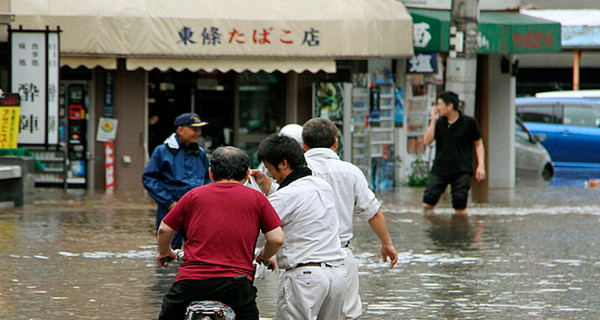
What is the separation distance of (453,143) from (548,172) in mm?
10547

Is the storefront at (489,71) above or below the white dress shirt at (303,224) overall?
above

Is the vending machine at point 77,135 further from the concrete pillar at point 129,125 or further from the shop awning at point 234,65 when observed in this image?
the shop awning at point 234,65

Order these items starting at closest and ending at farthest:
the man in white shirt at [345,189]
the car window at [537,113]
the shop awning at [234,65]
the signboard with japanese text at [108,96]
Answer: the man in white shirt at [345,189], the shop awning at [234,65], the signboard with japanese text at [108,96], the car window at [537,113]

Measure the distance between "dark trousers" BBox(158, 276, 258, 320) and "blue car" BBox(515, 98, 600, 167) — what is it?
69.8 ft

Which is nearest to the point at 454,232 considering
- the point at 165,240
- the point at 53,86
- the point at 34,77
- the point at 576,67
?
the point at 53,86

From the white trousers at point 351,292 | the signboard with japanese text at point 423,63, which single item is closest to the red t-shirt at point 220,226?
the white trousers at point 351,292

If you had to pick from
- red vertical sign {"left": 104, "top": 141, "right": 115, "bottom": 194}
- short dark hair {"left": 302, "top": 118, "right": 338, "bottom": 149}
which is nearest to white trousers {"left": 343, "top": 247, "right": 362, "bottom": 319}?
short dark hair {"left": 302, "top": 118, "right": 338, "bottom": 149}

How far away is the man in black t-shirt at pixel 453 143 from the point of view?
14.7 m

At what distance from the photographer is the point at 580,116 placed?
25.8m

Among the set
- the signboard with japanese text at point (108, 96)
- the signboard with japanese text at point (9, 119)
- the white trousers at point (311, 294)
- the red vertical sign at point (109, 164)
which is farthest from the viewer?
the signboard with japanese text at point (108, 96)

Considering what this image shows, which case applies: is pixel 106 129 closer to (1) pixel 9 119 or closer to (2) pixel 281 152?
(1) pixel 9 119

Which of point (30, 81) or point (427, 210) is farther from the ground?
point (30, 81)

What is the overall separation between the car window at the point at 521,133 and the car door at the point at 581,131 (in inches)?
59.4

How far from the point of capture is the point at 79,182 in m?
19.4
